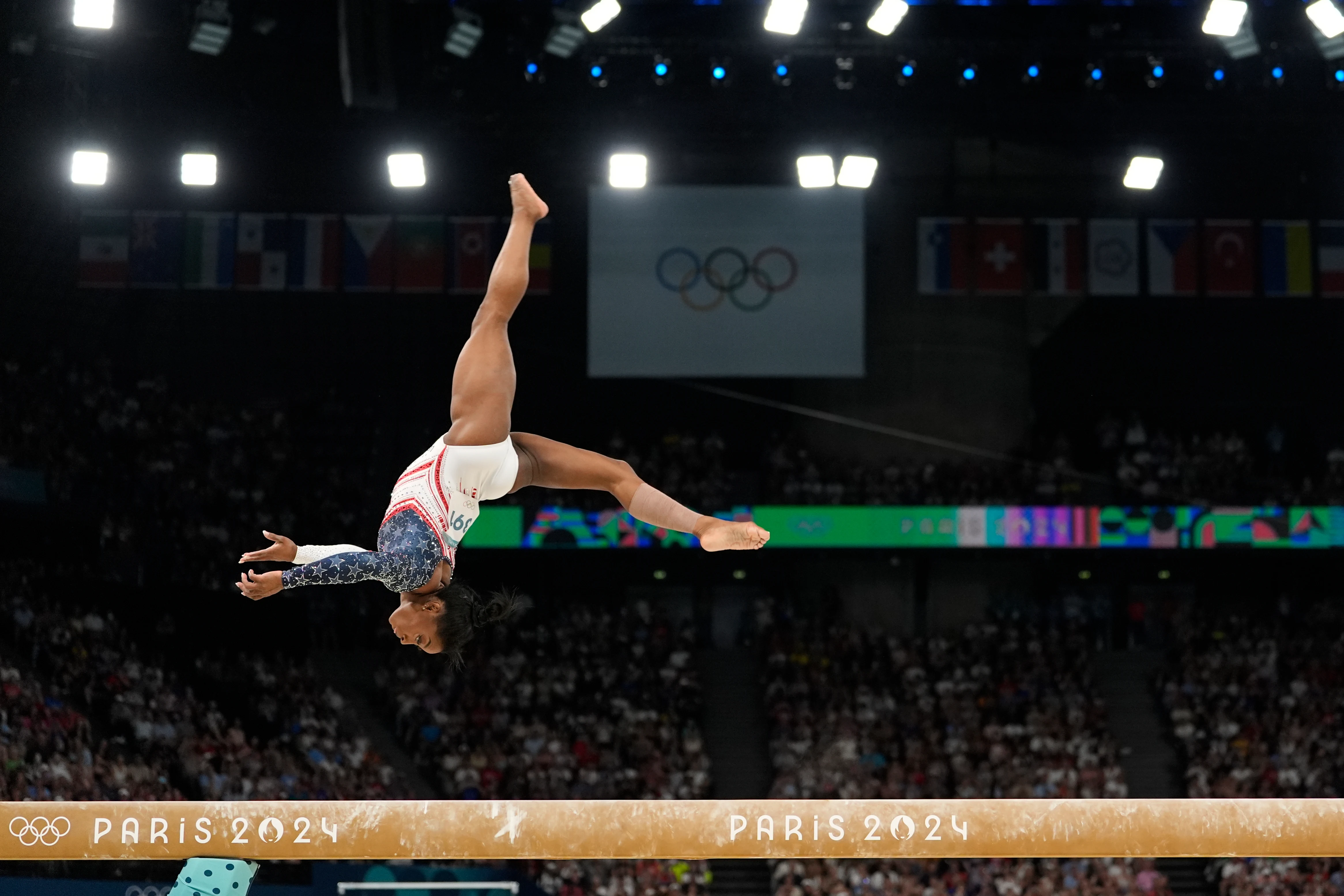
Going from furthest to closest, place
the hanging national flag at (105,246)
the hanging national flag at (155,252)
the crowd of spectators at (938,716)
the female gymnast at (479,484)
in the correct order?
1. the hanging national flag at (155,252)
2. the hanging national flag at (105,246)
3. the crowd of spectators at (938,716)
4. the female gymnast at (479,484)

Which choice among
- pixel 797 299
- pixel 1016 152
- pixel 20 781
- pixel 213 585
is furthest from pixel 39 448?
pixel 1016 152

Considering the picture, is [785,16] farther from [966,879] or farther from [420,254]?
[420,254]

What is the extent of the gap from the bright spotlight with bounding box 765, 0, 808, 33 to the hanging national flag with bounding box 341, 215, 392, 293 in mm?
9808

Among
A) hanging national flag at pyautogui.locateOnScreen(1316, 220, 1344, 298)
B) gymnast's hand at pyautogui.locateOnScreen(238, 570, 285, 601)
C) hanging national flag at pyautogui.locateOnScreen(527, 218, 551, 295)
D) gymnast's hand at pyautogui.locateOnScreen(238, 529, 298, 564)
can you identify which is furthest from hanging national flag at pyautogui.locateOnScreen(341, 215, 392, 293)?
gymnast's hand at pyautogui.locateOnScreen(238, 570, 285, 601)

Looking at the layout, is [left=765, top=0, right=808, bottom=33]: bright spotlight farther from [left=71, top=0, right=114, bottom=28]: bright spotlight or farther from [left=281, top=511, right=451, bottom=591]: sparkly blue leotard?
→ [left=281, top=511, right=451, bottom=591]: sparkly blue leotard

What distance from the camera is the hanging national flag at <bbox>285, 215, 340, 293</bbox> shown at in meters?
22.4

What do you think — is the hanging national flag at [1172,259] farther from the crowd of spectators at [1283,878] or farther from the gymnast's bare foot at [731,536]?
the gymnast's bare foot at [731,536]

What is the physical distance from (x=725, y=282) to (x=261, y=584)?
55.9ft

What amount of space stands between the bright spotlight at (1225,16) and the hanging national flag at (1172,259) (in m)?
7.88

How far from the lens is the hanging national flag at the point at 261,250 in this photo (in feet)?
73.2

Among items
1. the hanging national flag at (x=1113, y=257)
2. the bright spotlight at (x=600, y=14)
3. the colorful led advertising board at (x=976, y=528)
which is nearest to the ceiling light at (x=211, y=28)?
the bright spotlight at (x=600, y=14)

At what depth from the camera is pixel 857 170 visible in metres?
16.8

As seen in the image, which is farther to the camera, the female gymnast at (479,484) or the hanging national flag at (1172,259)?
the hanging national flag at (1172,259)

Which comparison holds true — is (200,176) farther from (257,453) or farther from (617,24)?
(257,453)
